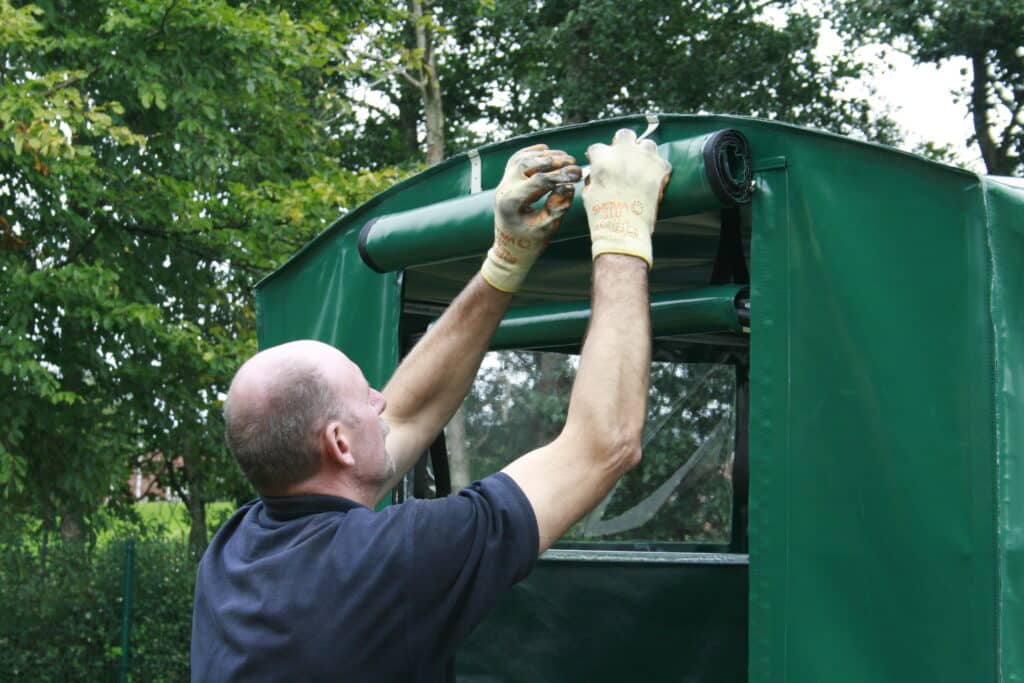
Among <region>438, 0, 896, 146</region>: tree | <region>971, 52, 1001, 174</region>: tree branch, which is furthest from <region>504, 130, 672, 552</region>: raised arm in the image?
<region>971, 52, 1001, 174</region>: tree branch

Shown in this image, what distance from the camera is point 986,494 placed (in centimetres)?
235

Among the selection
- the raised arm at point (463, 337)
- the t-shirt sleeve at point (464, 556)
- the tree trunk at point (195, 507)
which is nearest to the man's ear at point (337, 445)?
the t-shirt sleeve at point (464, 556)

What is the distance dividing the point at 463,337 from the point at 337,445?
0.84m

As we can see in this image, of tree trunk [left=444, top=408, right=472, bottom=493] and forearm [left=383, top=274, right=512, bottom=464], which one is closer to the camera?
forearm [left=383, top=274, right=512, bottom=464]

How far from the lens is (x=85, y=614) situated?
28.4 feet

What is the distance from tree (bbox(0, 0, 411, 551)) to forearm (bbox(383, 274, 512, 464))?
460 centimetres

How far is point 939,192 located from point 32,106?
5.47 metres

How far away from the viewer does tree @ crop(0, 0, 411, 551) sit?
7.33m

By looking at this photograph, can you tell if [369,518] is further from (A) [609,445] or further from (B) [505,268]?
(B) [505,268]

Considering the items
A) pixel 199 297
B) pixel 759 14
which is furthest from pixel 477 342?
pixel 759 14

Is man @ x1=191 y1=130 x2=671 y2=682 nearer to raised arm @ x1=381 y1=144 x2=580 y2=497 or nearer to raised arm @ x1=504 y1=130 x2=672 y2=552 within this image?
raised arm @ x1=504 y1=130 x2=672 y2=552

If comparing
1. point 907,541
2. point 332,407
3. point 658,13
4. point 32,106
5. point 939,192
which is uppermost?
point 658,13

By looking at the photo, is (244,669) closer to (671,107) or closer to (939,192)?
(939,192)

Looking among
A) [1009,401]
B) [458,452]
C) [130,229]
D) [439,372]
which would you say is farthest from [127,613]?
[1009,401]
